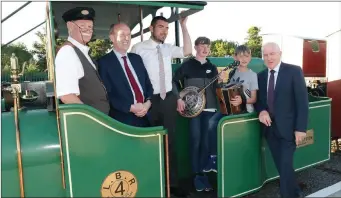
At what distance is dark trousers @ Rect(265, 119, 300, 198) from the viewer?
316cm

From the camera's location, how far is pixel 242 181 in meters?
3.24

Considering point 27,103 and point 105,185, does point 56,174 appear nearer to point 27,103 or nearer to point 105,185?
point 105,185

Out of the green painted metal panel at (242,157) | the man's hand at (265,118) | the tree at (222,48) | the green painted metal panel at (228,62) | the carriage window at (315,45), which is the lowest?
the green painted metal panel at (242,157)

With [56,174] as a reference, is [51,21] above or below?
above

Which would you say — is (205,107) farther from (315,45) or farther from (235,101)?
(315,45)

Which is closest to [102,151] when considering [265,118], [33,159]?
[33,159]

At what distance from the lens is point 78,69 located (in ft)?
7.66

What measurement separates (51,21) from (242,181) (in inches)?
94.0

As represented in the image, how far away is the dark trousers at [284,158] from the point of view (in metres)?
3.16

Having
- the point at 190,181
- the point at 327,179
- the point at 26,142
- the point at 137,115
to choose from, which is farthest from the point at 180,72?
the point at 327,179

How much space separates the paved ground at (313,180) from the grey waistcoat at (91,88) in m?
1.60

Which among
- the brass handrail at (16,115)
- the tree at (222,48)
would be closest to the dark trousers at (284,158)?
the brass handrail at (16,115)

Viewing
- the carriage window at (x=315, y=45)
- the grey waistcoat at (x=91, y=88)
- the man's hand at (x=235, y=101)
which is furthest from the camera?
the carriage window at (x=315, y=45)

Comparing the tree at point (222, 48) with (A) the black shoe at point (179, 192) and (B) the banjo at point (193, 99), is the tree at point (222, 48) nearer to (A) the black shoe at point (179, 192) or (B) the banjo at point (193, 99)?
(B) the banjo at point (193, 99)
